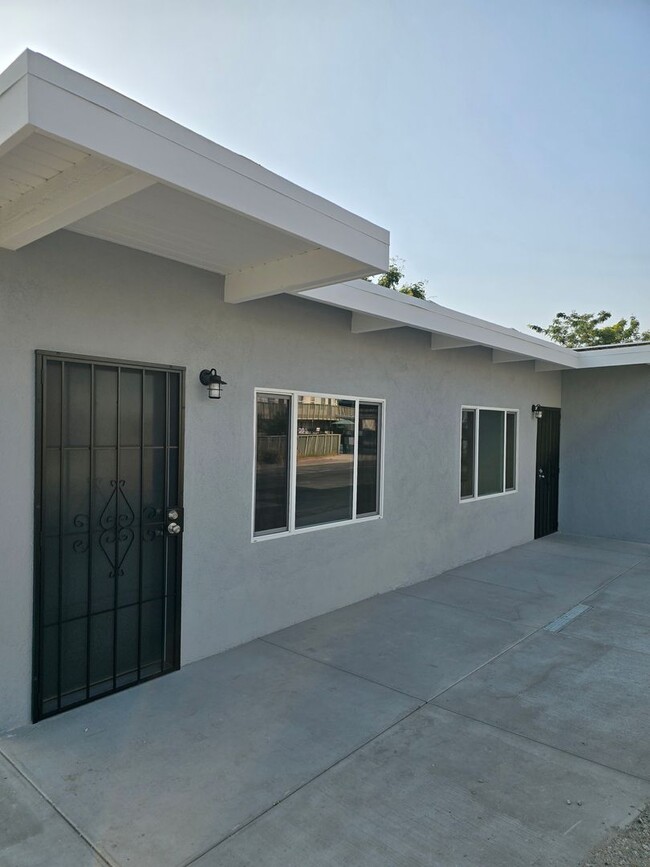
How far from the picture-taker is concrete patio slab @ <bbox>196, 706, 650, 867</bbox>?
2.38 metres

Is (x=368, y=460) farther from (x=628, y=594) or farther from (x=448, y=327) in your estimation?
(x=628, y=594)

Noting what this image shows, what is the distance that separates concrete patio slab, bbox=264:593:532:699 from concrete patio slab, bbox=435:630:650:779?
0.20 meters

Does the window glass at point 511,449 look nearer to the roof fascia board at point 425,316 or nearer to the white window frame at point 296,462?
the roof fascia board at point 425,316

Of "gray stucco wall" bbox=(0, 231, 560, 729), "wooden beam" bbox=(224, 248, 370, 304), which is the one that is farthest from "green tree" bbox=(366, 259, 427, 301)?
"wooden beam" bbox=(224, 248, 370, 304)

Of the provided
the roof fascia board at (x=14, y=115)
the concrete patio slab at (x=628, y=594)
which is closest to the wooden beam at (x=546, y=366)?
the concrete patio slab at (x=628, y=594)

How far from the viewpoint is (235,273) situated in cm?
426

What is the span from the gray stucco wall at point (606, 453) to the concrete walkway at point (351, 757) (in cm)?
505

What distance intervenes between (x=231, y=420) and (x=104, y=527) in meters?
1.29

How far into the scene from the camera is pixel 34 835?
247cm

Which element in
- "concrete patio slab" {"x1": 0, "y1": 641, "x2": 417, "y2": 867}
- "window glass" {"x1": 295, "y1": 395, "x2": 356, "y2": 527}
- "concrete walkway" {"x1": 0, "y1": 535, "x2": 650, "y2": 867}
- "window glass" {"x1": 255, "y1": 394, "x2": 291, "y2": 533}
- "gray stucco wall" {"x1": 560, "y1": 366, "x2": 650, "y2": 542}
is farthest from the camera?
"gray stucco wall" {"x1": 560, "y1": 366, "x2": 650, "y2": 542}

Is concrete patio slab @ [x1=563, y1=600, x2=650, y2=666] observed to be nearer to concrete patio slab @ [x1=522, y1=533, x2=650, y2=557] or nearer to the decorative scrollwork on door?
concrete patio slab @ [x1=522, y1=533, x2=650, y2=557]

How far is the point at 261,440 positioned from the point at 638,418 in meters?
7.29

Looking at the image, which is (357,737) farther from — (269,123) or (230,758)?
(269,123)

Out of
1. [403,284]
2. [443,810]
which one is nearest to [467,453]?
[443,810]
